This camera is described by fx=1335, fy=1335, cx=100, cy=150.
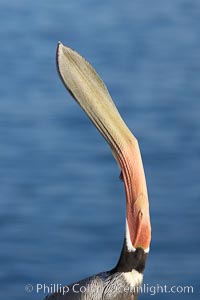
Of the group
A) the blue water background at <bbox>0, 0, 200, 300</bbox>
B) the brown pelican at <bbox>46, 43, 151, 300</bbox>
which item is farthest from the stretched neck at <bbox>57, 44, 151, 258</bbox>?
the blue water background at <bbox>0, 0, 200, 300</bbox>

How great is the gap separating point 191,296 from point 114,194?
0.52m

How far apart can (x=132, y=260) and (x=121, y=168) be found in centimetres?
20

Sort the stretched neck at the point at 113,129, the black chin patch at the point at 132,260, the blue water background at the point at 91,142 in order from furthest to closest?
1. the blue water background at the point at 91,142
2. the black chin patch at the point at 132,260
3. the stretched neck at the point at 113,129

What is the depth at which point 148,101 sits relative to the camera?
5328 mm

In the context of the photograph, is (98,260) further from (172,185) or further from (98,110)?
(98,110)

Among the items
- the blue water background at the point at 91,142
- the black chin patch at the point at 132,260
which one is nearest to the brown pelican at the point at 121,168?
the black chin patch at the point at 132,260

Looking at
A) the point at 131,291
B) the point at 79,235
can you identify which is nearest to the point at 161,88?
the point at 79,235

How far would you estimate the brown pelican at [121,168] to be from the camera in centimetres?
214

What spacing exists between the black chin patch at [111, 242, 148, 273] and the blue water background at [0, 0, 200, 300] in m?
1.96

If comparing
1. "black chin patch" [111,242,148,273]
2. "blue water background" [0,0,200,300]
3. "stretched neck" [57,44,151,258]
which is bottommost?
"black chin patch" [111,242,148,273]

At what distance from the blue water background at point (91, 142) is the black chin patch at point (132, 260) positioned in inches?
77.2

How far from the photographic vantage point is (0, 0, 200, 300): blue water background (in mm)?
4480

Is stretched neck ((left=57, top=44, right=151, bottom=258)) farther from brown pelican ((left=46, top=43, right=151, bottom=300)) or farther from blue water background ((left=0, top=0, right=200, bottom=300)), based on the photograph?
blue water background ((left=0, top=0, right=200, bottom=300))

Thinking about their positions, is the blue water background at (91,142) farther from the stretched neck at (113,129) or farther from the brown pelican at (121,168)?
the stretched neck at (113,129)
